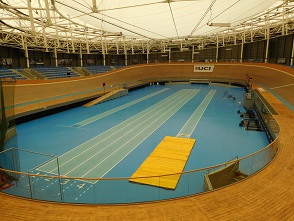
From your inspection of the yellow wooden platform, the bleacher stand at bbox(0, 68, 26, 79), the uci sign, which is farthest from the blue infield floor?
the uci sign

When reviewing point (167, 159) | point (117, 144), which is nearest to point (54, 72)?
point (117, 144)

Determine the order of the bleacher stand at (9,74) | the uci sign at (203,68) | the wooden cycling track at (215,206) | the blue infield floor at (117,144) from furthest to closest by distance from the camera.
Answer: the uci sign at (203,68) → the bleacher stand at (9,74) → the blue infield floor at (117,144) → the wooden cycling track at (215,206)

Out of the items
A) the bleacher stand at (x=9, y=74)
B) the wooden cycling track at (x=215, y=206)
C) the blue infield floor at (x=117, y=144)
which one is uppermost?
the bleacher stand at (x=9, y=74)

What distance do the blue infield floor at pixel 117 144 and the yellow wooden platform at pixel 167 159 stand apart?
0.98 ft

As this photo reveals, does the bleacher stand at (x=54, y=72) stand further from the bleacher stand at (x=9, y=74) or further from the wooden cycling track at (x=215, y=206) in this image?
the wooden cycling track at (x=215, y=206)

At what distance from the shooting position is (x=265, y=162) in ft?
24.0

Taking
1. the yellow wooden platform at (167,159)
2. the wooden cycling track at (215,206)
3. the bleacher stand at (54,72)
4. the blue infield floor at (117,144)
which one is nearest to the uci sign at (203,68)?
the blue infield floor at (117,144)

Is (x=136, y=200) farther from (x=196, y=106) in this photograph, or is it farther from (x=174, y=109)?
(x=196, y=106)

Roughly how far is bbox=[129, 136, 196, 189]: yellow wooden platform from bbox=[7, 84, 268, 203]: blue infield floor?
0.30 m

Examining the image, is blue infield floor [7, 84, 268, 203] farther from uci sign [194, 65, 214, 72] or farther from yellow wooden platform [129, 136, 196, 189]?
uci sign [194, 65, 214, 72]

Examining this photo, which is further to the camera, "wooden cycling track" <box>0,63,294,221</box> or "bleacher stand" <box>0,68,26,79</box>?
"bleacher stand" <box>0,68,26,79</box>

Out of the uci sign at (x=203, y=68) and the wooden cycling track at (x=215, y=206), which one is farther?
the uci sign at (x=203, y=68)

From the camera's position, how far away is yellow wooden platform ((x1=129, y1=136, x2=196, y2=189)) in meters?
8.39

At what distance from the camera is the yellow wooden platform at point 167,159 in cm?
839
